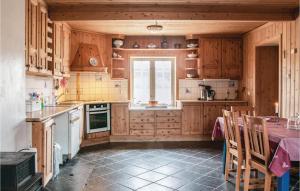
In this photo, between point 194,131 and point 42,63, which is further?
point 194,131

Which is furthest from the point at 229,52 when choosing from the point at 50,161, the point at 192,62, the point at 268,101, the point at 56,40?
the point at 50,161

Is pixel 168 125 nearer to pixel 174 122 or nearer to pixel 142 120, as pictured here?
pixel 174 122

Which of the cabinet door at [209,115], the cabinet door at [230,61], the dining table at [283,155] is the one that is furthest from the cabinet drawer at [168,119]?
the dining table at [283,155]

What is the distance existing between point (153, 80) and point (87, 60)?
1721 millimetres

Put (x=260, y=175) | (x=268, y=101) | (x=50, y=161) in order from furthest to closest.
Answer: (x=268, y=101)
(x=260, y=175)
(x=50, y=161)

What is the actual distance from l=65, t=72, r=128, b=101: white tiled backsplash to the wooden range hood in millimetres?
377

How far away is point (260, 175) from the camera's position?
3.95 meters

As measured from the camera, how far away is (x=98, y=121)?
5.93 m

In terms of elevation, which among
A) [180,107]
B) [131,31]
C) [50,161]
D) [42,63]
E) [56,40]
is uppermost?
[131,31]

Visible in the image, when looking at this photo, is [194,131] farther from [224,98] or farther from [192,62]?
[192,62]

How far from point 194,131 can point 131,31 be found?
264cm

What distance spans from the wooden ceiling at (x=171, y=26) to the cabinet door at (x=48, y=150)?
2586 millimetres

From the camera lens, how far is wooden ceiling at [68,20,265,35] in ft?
17.5

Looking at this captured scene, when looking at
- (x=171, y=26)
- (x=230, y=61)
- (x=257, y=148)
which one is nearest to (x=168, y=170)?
(x=257, y=148)
